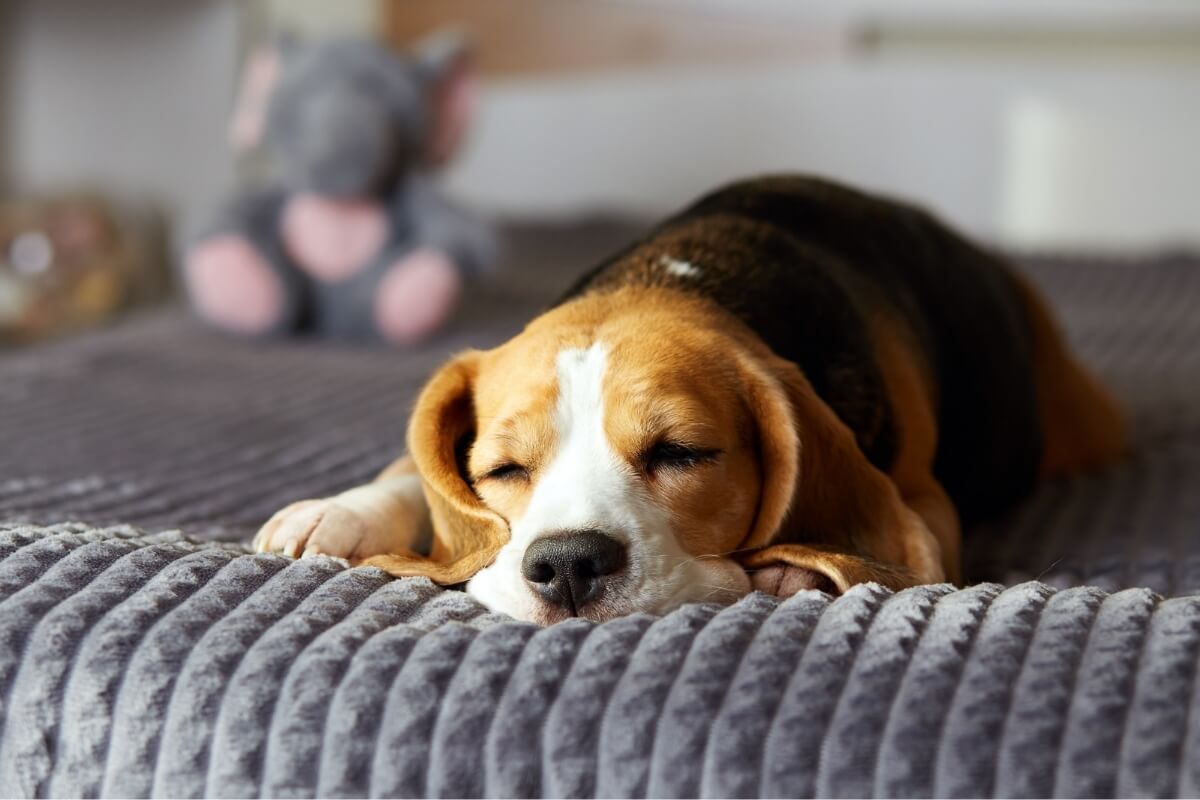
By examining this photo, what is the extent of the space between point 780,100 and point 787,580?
3804 millimetres

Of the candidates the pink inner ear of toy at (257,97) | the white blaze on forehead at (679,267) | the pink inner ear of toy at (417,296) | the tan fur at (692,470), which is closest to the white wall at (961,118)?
the pink inner ear of toy at (257,97)

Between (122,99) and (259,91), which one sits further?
(122,99)

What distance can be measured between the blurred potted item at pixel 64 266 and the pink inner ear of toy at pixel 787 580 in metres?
3.31

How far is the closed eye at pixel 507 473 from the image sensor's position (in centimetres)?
152

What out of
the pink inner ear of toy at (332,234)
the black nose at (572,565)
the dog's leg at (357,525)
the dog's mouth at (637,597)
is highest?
the black nose at (572,565)

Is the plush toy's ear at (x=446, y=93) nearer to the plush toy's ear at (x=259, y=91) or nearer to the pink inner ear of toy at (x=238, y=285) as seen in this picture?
the plush toy's ear at (x=259, y=91)

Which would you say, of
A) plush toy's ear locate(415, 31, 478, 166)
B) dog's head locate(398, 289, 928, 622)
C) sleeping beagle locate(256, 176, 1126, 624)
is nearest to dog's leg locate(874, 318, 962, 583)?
sleeping beagle locate(256, 176, 1126, 624)

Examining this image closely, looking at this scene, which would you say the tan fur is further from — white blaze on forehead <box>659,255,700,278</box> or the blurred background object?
the blurred background object

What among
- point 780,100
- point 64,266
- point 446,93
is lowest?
point 64,266

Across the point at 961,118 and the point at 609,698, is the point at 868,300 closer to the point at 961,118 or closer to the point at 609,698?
the point at 609,698

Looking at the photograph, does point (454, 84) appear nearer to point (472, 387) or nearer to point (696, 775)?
point (472, 387)

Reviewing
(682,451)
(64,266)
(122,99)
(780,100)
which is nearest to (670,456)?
(682,451)

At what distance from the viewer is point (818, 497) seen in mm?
1501

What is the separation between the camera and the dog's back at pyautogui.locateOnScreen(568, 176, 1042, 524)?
1728mm
